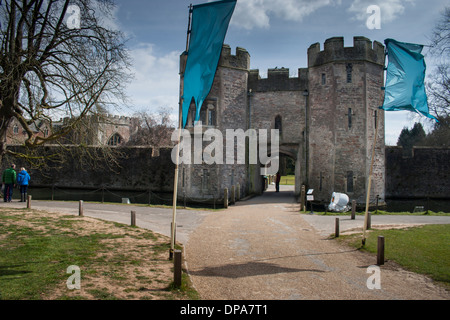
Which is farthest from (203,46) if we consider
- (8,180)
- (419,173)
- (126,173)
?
(126,173)

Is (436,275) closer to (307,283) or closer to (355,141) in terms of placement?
(307,283)

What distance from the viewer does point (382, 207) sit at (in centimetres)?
2205

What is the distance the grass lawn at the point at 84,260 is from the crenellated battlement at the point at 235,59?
14.0 metres

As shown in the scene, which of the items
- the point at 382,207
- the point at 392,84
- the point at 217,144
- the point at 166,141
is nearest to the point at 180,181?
the point at 217,144

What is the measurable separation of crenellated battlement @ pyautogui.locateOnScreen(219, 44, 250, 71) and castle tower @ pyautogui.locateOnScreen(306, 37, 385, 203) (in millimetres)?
4865

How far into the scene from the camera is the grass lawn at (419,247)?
25.6 ft

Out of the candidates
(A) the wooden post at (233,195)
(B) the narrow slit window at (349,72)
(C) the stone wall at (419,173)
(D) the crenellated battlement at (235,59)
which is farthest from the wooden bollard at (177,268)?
(C) the stone wall at (419,173)

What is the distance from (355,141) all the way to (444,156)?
9.67m

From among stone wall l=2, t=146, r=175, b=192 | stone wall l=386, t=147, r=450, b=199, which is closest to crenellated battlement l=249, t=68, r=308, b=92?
stone wall l=386, t=147, r=450, b=199

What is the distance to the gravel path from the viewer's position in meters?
6.46

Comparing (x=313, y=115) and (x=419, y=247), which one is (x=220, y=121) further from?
(x=419, y=247)

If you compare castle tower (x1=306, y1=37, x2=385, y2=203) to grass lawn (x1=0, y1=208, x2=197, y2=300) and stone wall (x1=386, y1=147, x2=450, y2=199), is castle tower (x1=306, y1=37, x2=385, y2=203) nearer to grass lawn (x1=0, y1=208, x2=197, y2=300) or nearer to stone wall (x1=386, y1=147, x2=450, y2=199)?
stone wall (x1=386, y1=147, x2=450, y2=199)
